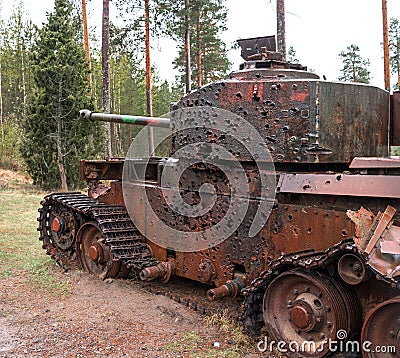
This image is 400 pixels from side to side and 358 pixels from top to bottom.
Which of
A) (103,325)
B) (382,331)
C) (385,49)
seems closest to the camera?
(382,331)

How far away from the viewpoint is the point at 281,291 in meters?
5.52

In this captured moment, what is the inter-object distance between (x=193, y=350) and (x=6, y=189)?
17848 mm

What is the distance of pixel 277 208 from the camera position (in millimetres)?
5816

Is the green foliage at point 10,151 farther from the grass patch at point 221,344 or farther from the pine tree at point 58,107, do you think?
the grass patch at point 221,344

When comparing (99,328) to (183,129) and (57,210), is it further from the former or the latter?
(57,210)

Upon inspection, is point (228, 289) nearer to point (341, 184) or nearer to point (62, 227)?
point (341, 184)

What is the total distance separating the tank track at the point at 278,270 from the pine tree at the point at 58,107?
1554 centimetres

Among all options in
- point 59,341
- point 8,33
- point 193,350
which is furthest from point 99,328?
point 8,33

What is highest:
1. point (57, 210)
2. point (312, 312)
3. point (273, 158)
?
point (273, 158)

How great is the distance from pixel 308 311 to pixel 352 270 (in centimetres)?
65

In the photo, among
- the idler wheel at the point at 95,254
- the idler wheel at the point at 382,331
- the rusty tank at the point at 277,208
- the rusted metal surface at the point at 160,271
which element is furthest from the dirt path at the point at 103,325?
the idler wheel at the point at 382,331

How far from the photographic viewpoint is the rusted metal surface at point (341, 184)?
482cm

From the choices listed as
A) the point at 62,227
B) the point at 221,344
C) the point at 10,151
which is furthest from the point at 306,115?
the point at 10,151

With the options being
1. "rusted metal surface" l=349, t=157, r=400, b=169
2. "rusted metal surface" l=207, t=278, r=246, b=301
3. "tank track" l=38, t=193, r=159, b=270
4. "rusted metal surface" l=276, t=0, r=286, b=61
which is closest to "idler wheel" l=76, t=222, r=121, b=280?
"tank track" l=38, t=193, r=159, b=270
